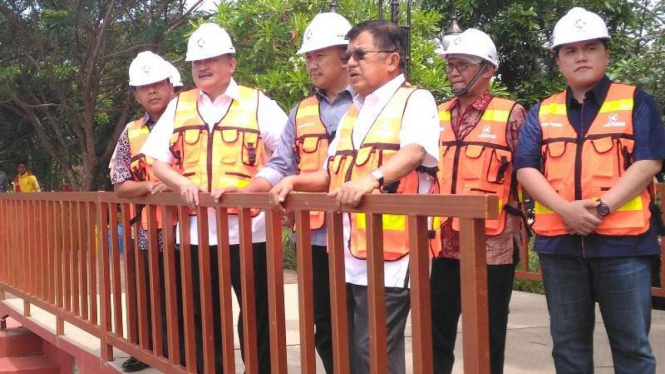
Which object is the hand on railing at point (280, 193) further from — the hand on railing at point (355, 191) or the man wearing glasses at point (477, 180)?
the man wearing glasses at point (477, 180)

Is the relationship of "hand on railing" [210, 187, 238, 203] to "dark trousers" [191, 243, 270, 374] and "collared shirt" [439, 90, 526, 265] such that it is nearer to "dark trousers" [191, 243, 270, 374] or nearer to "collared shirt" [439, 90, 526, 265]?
"dark trousers" [191, 243, 270, 374]

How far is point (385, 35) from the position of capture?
3.18 metres

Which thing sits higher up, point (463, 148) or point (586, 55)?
point (586, 55)

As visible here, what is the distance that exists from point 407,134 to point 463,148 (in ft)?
2.49

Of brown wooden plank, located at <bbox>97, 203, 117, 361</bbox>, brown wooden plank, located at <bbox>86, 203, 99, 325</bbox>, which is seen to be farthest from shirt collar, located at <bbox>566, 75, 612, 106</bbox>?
brown wooden plank, located at <bbox>86, 203, 99, 325</bbox>

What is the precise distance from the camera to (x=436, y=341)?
3.74m

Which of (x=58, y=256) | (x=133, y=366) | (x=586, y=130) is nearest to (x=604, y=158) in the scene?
(x=586, y=130)

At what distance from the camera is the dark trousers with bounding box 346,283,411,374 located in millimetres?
2967

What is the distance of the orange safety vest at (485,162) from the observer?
144 inches

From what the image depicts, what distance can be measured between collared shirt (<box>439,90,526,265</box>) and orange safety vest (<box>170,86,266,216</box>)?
3.08 ft

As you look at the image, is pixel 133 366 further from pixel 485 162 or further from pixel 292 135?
pixel 485 162

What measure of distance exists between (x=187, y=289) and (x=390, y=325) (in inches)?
54.8

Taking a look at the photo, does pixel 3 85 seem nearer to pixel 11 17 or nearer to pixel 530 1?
pixel 11 17

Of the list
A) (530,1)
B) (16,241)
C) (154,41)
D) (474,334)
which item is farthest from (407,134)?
(154,41)
